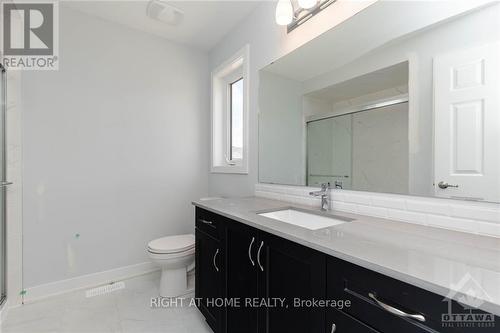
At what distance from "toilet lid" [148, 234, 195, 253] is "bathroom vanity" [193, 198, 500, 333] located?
0.57 m

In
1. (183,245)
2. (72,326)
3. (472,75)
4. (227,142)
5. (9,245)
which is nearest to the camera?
(472,75)

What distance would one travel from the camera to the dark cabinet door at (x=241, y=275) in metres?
1.12

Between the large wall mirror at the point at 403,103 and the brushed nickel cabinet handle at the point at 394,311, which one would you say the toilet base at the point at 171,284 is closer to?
the large wall mirror at the point at 403,103

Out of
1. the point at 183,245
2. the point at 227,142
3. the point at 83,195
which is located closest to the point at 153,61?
the point at 227,142

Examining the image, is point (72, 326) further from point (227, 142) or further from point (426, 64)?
point (426, 64)

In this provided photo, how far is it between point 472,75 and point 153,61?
101 inches

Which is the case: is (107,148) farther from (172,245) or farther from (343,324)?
(343,324)

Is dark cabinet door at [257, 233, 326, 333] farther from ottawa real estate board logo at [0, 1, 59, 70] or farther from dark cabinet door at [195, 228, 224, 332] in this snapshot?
ottawa real estate board logo at [0, 1, 59, 70]

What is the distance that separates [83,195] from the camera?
6.84 feet

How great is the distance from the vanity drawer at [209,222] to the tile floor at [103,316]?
27.0 inches

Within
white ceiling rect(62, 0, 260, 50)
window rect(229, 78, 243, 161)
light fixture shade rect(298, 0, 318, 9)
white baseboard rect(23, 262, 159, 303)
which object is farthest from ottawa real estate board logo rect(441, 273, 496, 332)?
white baseboard rect(23, 262, 159, 303)

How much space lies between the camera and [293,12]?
1.61 m

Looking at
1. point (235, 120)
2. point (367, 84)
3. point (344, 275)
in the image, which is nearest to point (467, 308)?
point (344, 275)

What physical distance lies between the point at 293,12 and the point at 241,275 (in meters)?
1.76
